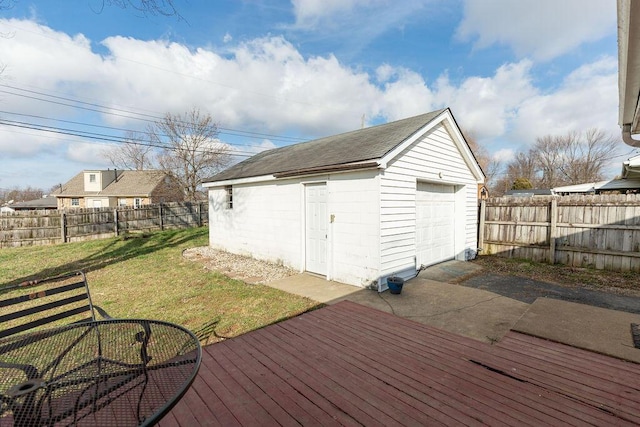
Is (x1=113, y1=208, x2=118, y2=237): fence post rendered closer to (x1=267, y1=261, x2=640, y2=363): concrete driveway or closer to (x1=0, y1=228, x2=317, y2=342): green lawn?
(x1=0, y1=228, x2=317, y2=342): green lawn

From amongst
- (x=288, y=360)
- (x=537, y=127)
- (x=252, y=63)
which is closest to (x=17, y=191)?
(x=252, y=63)

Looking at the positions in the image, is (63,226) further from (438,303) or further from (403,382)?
(403,382)

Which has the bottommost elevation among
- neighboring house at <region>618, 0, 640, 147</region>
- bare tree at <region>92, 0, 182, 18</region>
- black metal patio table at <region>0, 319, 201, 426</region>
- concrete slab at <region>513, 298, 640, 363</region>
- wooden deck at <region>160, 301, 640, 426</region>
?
wooden deck at <region>160, 301, 640, 426</region>

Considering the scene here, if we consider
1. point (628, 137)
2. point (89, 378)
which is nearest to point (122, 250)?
point (89, 378)

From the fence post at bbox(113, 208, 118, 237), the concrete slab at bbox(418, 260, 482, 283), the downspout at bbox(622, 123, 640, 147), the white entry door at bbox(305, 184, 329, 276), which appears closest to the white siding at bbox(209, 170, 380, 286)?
the white entry door at bbox(305, 184, 329, 276)

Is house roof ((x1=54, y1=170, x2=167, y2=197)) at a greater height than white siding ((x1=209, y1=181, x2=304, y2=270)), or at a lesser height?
greater

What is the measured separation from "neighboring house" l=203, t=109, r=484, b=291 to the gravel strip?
0.30m

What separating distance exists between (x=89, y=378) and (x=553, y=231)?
1037 cm

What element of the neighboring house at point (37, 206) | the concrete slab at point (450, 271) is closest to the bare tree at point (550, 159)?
the concrete slab at point (450, 271)

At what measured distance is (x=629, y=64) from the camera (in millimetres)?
2496

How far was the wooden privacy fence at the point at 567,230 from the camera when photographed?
23.1 feet

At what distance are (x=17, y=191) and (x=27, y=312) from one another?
8882 centimetres

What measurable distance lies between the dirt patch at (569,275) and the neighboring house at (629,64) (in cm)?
390

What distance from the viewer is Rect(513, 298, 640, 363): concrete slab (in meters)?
3.38
